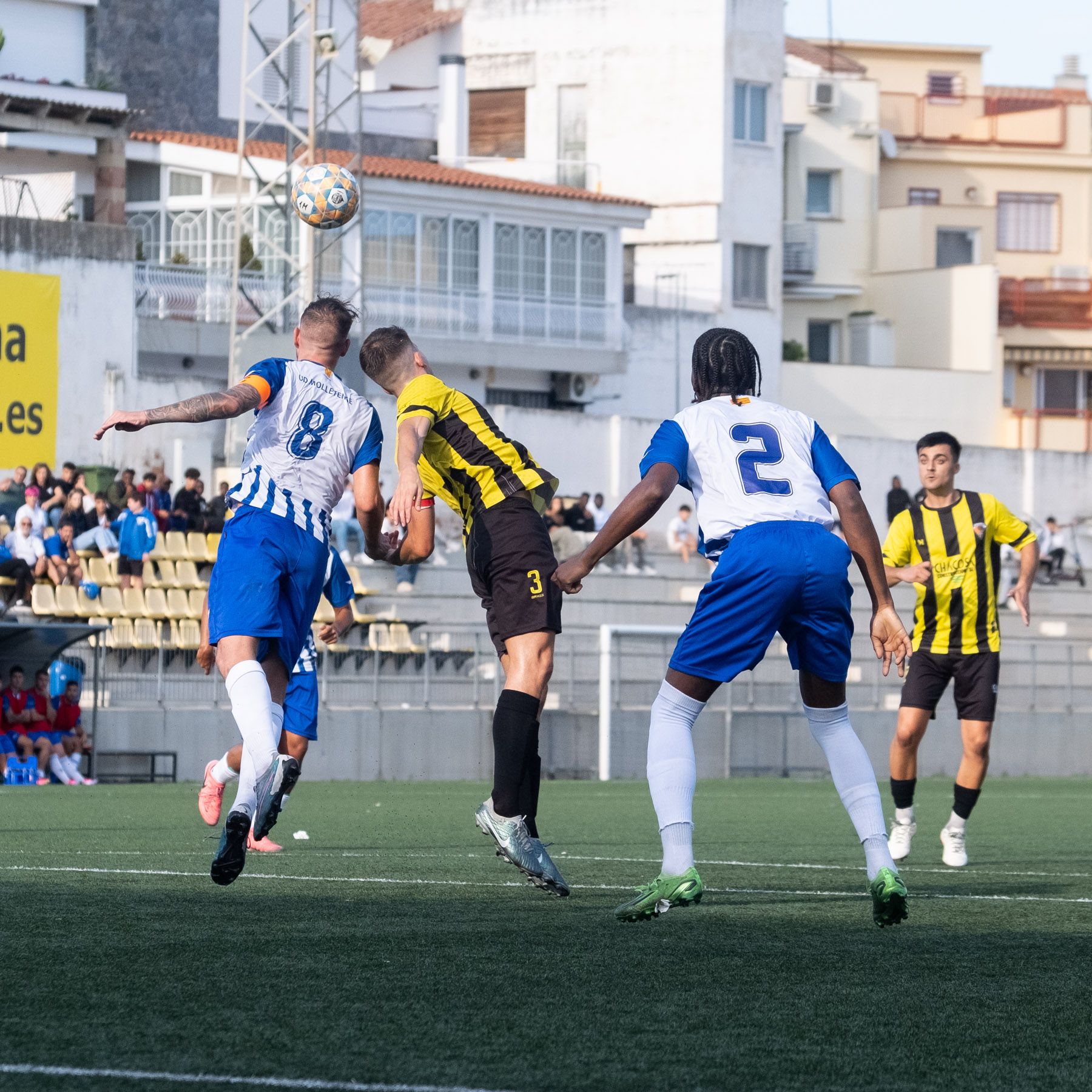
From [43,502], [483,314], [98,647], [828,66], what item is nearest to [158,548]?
[43,502]

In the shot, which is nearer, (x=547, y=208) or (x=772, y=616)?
(x=772, y=616)

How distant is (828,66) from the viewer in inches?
2242

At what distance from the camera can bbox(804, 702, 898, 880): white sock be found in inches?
249

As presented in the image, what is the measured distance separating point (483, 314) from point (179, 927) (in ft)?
116

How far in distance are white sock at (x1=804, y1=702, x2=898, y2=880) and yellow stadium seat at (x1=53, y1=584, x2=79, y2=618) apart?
15.9 meters

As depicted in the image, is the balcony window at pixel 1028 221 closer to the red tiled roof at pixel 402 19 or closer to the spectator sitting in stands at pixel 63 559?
the red tiled roof at pixel 402 19

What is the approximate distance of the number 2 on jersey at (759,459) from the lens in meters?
6.30

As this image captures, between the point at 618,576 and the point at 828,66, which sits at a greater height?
the point at 828,66

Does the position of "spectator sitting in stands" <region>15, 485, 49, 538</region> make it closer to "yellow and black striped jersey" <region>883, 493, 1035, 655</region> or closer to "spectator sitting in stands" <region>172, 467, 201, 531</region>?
"spectator sitting in stands" <region>172, 467, 201, 531</region>

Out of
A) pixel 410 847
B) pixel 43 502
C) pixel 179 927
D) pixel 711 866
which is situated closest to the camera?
pixel 179 927

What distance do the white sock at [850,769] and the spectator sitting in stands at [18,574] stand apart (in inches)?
606

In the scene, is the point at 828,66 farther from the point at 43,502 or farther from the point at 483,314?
the point at 43,502

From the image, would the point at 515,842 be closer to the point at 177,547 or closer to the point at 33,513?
the point at 33,513

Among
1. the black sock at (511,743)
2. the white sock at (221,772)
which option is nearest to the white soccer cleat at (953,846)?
the black sock at (511,743)
